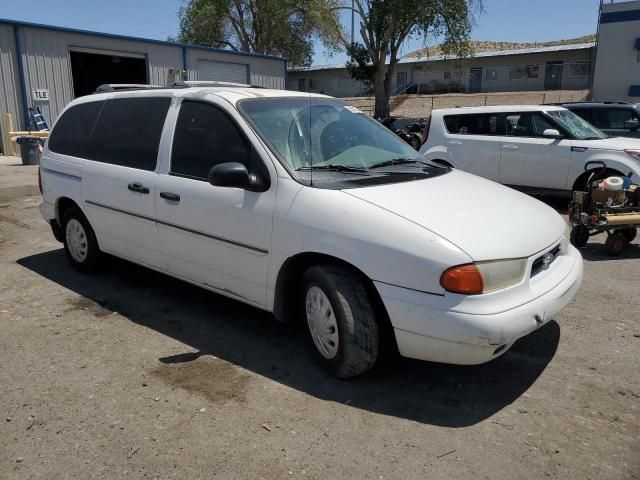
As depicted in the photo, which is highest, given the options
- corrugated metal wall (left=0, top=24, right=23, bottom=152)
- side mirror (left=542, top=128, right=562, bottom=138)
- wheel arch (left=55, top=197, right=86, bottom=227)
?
corrugated metal wall (left=0, top=24, right=23, bottom=152)

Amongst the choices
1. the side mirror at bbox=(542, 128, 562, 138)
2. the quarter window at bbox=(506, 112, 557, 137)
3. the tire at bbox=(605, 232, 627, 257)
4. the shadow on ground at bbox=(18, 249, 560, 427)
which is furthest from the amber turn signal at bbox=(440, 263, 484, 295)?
the quarter window at bbox=(506, 112, 557, 137)

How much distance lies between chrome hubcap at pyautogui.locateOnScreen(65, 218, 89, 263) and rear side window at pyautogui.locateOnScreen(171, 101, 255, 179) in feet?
5.74

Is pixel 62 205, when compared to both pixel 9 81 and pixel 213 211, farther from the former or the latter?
pixel 9 81

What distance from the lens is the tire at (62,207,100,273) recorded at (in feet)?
17.7

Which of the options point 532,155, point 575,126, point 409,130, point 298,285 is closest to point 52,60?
point 409,130

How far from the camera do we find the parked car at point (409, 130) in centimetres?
1634

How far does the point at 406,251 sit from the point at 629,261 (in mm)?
4450

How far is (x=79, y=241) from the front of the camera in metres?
5.55

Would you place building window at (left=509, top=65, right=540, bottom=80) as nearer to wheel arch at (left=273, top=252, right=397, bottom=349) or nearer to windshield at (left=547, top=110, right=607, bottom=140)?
windshield at (left=547, top=110, right=607, bottom=140)

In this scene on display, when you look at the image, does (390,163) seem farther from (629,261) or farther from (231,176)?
(629,261)

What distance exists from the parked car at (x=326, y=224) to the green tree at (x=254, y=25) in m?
37.8

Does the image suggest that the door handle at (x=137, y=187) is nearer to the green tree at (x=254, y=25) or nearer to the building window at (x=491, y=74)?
the green tree at (x=254, y=25)

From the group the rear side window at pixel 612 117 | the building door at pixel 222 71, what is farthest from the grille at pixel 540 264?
the building door at pixel 222 71

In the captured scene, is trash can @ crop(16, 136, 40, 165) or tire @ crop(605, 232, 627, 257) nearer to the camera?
tire @ crop(605, 232, 627, 257)
